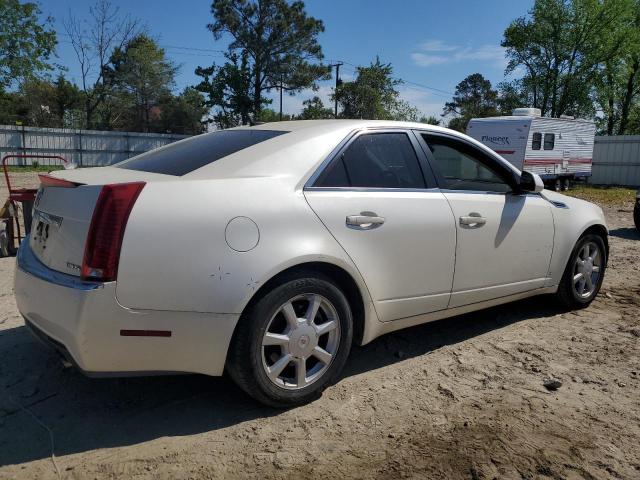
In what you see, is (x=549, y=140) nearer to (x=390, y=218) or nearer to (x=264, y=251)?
(x=390, y=218)

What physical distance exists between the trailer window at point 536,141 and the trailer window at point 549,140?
1.41 feet

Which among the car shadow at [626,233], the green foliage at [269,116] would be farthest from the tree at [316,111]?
the car shadow at [626,233]

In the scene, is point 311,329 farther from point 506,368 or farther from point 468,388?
point 506,368

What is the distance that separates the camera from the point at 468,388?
133 inches

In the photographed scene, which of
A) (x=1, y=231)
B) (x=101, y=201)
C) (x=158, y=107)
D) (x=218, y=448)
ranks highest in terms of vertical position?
(x=158, y=107)

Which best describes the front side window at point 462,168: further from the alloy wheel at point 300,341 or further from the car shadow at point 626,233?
the car shadow at point 626,233

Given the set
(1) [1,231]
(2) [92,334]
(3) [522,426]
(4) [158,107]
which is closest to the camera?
(2) [92,334]

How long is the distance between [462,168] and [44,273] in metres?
2.96

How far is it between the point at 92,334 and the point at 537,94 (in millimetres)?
39598

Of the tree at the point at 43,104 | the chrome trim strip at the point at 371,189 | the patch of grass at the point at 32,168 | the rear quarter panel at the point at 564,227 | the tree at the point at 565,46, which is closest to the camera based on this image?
the chrome trim strip at the point at 371,189

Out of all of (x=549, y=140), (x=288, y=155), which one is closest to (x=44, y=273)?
(x=288, y=155)

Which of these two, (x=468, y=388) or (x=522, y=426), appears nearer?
(x=522, y=426)

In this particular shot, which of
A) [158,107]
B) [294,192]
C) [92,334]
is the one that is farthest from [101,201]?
[158,107]

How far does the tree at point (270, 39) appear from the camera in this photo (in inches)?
1681
